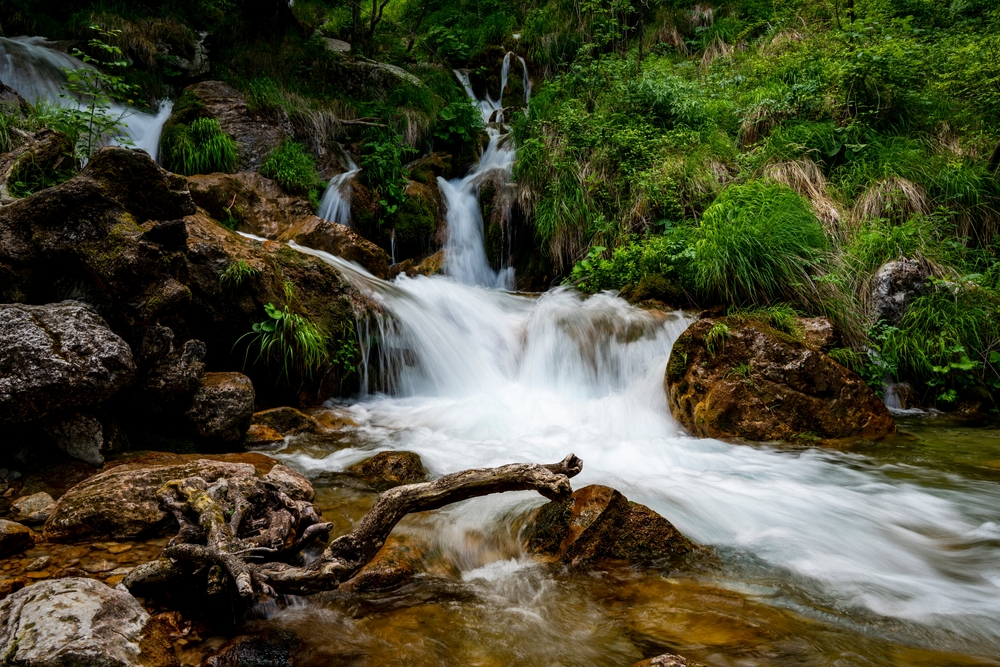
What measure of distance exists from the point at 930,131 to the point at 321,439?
332 inches

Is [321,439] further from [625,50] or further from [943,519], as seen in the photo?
[625,50]

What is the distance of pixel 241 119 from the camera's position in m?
8.41

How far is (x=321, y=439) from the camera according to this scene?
455 cm

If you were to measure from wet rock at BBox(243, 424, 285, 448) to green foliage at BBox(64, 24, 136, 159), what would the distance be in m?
3.21

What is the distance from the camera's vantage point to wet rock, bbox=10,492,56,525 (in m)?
2.75

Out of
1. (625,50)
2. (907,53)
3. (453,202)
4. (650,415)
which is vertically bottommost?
(650,415)

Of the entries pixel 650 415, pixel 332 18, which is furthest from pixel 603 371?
pixel 332 18

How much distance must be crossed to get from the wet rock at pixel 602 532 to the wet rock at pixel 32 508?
8.15 ft

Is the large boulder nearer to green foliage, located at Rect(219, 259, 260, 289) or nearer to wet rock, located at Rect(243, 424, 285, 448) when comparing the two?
wet rock, located at Rect(243, 424, 285, 448)

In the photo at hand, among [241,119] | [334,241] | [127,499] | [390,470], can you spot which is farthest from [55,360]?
[241,119]

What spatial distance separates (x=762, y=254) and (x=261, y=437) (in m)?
5.27

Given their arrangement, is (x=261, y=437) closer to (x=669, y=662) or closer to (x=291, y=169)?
(x=669, y=662)

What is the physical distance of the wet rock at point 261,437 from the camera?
168 inches

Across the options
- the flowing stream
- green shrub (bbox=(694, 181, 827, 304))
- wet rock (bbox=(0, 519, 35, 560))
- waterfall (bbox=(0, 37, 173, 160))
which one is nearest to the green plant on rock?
the flowing stream
